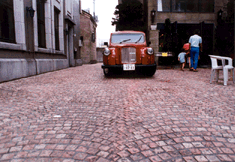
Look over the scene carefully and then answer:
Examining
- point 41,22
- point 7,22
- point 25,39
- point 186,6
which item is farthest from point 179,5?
point 7,22

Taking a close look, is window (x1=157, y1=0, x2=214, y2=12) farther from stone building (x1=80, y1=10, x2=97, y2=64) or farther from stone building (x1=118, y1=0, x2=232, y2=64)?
stone building (x1=80, y1=10, x2=97, y2=64)

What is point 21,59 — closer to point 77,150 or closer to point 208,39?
point 77,150

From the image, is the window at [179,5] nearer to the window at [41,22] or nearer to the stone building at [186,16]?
the stone building at [186,16]

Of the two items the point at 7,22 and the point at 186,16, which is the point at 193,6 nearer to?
the point at 186,16

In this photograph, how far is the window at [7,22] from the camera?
22.4ft

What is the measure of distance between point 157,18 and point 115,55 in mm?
9047

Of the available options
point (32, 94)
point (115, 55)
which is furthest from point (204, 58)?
point (32, 94)

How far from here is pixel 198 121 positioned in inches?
105

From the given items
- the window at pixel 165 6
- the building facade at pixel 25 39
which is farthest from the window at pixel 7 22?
the window at pixel 165 6

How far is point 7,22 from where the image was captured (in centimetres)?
714

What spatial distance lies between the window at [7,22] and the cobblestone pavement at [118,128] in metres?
3.84

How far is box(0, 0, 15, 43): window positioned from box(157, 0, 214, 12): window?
1082cm

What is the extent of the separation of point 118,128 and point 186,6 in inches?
589

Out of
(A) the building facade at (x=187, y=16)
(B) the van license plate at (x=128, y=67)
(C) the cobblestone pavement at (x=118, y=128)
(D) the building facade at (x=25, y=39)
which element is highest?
(A) the building facade at (x=187, y=16)
